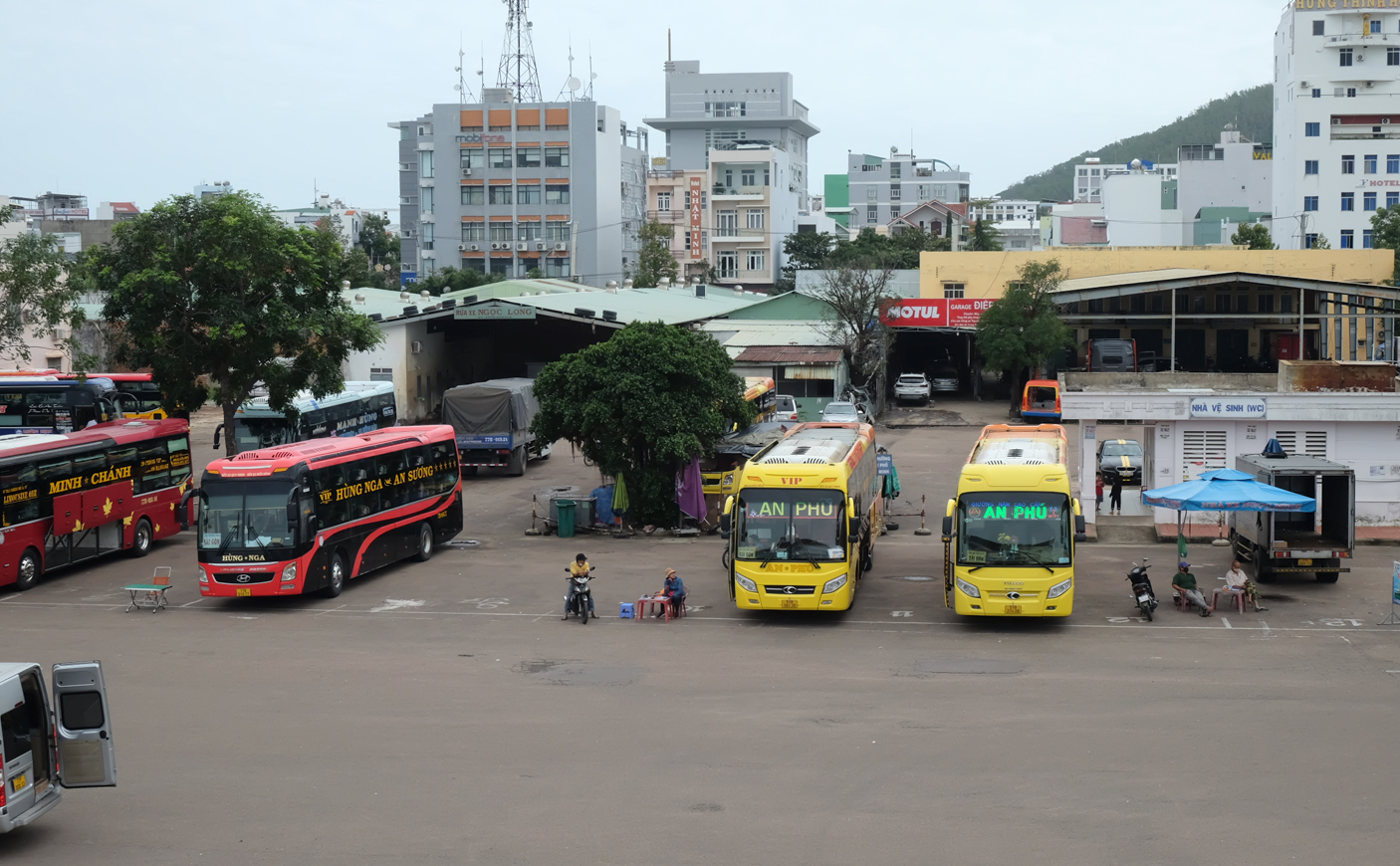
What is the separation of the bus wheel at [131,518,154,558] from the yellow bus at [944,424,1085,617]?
16.4 metres

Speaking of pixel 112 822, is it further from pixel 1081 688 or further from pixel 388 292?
pixel 388 292

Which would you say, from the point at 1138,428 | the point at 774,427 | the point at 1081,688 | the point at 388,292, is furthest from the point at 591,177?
the point at 1081,688

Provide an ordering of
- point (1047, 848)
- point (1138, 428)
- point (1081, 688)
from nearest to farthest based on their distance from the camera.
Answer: point (1047, 848) < point (1081, 688) < point (1138, 428)

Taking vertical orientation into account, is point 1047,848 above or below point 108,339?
below

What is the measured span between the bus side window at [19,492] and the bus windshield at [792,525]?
12.4 m

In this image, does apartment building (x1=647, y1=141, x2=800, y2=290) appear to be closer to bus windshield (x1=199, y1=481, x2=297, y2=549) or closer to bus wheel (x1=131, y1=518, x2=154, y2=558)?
bus wheel (x1=131, y1=518, x2=154, y2=558)

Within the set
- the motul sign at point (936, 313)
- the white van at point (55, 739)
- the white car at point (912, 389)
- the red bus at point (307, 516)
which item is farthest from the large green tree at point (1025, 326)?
the white van at point (55, 739)

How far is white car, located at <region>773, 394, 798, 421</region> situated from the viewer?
43.9m

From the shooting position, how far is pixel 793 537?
1989 centimetres

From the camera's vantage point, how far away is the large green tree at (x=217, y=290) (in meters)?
29.1

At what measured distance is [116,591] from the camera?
77.3ft

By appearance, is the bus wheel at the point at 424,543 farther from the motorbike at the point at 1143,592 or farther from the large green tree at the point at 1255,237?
the large green tree at the point at 1255,237

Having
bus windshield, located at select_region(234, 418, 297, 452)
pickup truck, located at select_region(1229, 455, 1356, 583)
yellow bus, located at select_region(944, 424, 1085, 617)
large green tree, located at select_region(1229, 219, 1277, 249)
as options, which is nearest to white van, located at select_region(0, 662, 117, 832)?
yellow bus, located at select_region(944, 424, 1085, 617)

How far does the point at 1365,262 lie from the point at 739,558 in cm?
5109
